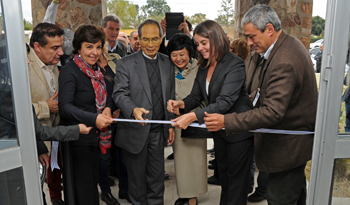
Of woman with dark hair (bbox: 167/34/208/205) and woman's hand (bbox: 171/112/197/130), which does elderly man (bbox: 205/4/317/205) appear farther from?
woman with dark hair (bbox: 167/34/208/205)

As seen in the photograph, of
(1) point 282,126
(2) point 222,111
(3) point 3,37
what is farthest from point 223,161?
(3) point 3,37

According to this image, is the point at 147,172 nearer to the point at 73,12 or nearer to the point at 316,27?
the point at 73,12

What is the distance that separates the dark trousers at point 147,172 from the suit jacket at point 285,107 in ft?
2.87

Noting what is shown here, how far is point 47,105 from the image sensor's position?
240 cm

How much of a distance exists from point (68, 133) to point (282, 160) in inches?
62.2

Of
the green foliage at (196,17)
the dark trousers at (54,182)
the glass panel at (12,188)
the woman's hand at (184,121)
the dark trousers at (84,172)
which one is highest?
the green foliage at (196,17)

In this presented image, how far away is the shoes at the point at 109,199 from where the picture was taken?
10.4 ft

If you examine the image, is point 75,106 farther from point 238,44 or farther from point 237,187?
point 238,44

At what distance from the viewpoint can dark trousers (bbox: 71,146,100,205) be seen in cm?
243

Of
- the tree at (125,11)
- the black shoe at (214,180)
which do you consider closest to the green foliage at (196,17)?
the tree at (125,11)

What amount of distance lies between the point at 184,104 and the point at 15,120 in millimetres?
1497

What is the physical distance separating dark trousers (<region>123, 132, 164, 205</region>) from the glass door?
1103mm

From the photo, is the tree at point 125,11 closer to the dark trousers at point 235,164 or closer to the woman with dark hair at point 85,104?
the woman with dark hair at point 85,104

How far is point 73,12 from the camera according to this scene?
4.70m
